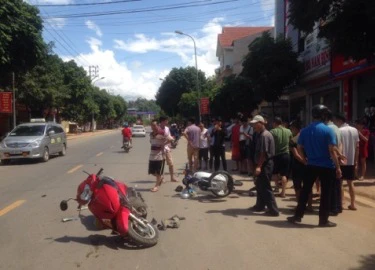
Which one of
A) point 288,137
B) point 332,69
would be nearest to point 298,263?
point 288,137

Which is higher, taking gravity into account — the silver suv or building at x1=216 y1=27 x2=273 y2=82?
building at x1=216 y1=27 x2=273 y2=82

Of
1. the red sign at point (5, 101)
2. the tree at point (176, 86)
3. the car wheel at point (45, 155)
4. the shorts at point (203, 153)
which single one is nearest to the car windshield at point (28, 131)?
the car wheel at point (45, 155)

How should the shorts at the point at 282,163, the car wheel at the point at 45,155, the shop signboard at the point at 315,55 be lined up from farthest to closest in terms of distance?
the shop signboard at the point at 315,55
the car wheel at the point at 45,155
the shorts at the point at 282,163

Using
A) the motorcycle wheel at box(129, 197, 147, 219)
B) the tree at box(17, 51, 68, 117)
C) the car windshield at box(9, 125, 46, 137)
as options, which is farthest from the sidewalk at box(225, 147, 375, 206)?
the tree at box(17, 51, 68, 117)

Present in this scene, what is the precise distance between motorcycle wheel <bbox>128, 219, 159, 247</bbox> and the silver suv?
41.6 feet

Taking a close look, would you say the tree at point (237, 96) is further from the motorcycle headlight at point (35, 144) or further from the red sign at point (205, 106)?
the motorcycle headlight at point (35, 144)

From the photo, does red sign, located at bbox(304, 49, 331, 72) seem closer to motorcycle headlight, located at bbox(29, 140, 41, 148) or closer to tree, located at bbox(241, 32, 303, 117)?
tree, located at bbox(241, 32, 303, 117)

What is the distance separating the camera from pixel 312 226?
6992 millimetres

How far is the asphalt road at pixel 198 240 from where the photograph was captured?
5254mm

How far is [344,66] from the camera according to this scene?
16.4 m

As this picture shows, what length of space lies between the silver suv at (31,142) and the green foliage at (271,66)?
33.4 feet

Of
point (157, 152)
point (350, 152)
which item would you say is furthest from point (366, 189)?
point (157, 152)

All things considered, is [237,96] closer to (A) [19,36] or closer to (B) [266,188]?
(A) [19,36]

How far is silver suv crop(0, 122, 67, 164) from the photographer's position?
17344 millimetres
